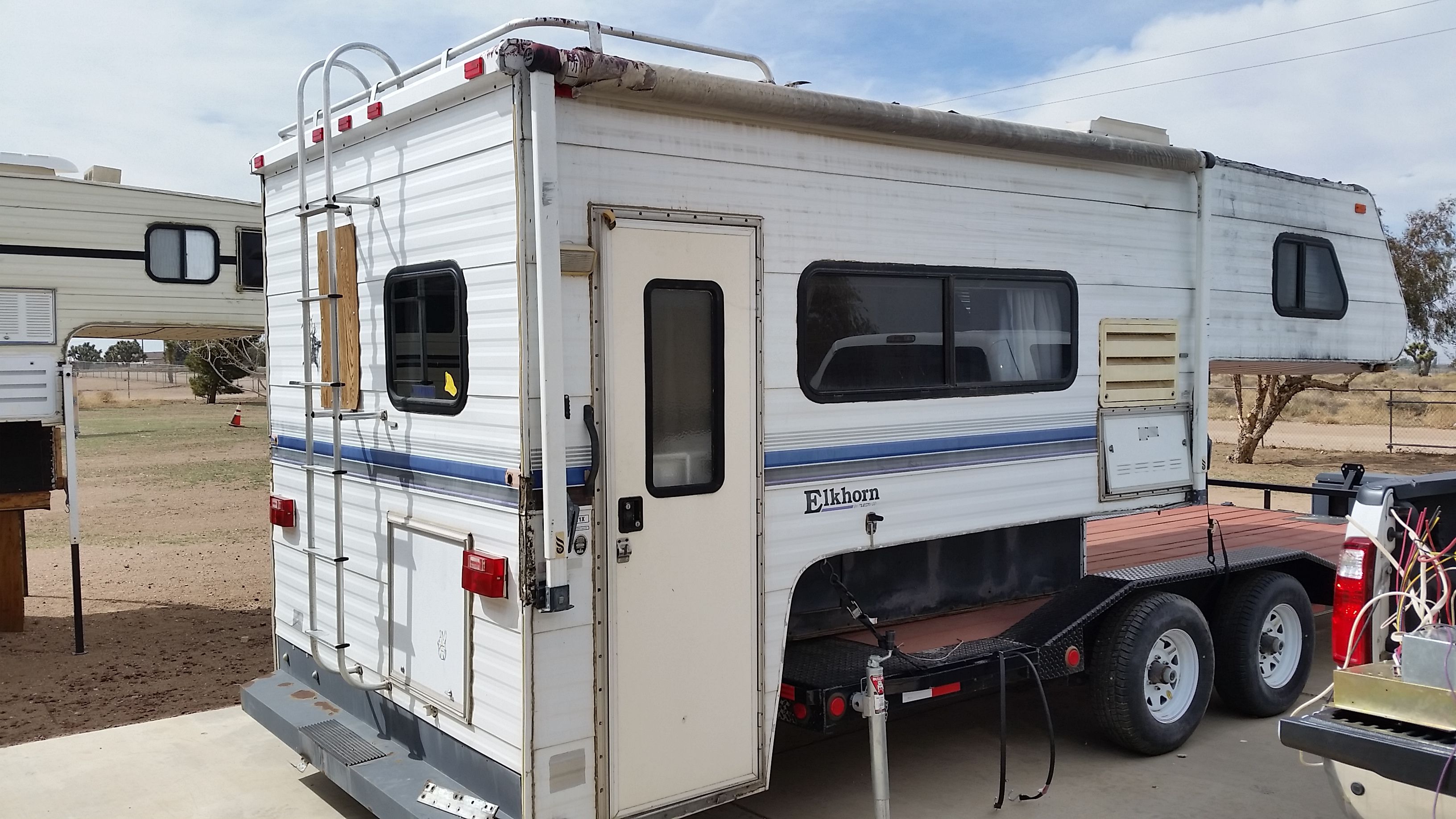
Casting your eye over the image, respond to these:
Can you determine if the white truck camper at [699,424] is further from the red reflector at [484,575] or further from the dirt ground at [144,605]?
the dirt ground at [144,605]

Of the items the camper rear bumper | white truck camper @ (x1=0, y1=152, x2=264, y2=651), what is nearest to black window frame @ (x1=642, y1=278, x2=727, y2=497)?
the camper rear bumper

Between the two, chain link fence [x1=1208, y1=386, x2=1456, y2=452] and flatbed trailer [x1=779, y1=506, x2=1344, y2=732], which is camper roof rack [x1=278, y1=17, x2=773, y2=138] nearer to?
flatbed trailer [x1=779, y1=506, x2=1344, y2=732]

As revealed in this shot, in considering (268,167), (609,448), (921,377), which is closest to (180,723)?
(268,167)

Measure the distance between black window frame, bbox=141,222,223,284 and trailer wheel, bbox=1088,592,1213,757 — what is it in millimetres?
7673

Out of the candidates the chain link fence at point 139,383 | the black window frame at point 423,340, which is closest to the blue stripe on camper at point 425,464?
the black window frame at point 423,340

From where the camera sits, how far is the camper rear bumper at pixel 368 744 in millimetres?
4027

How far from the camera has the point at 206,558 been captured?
37.0 ft

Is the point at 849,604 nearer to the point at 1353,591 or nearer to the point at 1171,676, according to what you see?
the point at 1171,676

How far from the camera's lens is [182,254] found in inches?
375

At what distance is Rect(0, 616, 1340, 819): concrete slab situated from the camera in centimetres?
489

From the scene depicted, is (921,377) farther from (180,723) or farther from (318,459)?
(180,723)

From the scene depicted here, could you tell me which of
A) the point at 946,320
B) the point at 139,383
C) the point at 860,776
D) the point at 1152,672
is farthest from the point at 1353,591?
the point at 139,383

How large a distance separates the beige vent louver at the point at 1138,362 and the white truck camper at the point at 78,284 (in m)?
5.43

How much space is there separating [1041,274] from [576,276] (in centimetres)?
249
